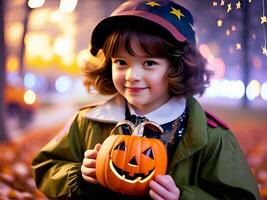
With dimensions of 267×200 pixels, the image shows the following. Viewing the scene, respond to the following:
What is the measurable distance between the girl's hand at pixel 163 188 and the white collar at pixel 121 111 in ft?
0.94

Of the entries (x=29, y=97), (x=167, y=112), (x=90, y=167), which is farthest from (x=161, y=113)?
(x=29, y=97)

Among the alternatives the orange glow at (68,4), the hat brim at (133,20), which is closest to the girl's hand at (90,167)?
the hat brim at (133,20)

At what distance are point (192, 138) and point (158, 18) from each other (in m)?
0.47

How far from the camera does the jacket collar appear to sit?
1715 millimetres

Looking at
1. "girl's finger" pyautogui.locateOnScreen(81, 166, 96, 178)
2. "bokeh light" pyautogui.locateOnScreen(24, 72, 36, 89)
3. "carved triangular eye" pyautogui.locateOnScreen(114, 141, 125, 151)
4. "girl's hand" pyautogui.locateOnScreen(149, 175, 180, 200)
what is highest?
"bokeh light" pyautogui.locateOnScreen(24, 72, 36, 89)

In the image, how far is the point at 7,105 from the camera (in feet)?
11.7

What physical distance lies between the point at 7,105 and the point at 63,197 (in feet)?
6.16

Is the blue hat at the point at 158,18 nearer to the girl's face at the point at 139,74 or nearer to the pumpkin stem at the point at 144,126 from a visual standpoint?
the girl's face at the point at 139,74

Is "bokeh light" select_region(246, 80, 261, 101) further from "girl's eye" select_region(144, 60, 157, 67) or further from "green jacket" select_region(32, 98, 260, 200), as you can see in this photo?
"girl's eye" select_region(144, 60, 157, 67)

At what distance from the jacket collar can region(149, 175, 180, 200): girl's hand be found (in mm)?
145

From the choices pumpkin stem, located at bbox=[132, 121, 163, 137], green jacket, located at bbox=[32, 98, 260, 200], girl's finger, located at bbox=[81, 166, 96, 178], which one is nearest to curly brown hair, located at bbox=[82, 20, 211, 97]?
green jacket, located at bbox=[32, 98, 260, 200]

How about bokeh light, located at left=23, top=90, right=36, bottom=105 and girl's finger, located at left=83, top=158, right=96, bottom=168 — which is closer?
girl's finger, located at left=83, top=158, right=96, bottom=168

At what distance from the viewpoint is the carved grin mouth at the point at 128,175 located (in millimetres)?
1566

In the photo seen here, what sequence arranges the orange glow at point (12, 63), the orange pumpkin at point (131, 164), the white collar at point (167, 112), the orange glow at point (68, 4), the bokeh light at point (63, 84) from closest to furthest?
1. the orange pumpkin at point (131, 164)
2. the white collar at point (167, 112)
3. the orange glow at point (68, 4)
4. the orange glow at point (12, 63)
5. the bokeh light at point (63, 84)
